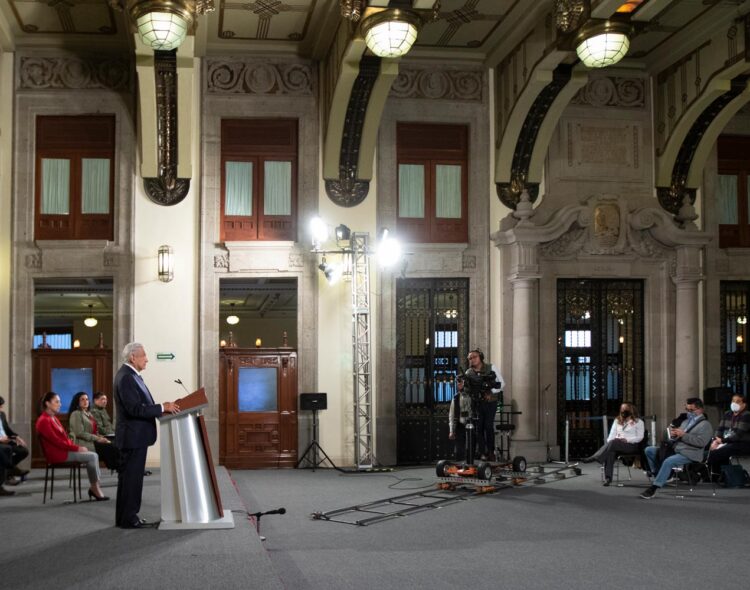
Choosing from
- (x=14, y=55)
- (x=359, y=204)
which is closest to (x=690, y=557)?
(x=359, y=204)

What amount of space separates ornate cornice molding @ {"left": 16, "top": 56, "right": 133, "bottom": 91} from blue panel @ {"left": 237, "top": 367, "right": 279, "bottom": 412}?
467cm

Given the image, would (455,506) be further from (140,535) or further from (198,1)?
(198,1)

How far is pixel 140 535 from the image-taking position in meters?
7.53

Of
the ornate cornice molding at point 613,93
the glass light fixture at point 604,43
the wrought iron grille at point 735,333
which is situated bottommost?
the wrought iron grille at point 735,333

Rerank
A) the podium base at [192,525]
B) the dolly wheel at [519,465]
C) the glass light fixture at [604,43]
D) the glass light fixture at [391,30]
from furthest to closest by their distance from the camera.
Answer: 1. the dolly wheel at [519,465]
2. the glass light fixture at [604,43]
3. the glass light fixture at [391,30]
4. the podium base at [192,525]

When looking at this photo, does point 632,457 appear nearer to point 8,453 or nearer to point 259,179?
point 259,179

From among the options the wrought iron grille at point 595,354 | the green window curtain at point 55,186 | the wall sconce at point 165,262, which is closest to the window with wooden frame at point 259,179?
the wall sconce at point 165,262

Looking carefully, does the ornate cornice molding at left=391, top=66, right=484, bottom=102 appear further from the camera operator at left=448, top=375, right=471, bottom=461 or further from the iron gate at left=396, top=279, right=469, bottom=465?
the camera operator at left=448, top=375, right=471, bottom=461

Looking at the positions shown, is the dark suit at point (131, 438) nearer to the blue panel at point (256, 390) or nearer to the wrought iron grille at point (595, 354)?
the blue panel at point (256, 390)

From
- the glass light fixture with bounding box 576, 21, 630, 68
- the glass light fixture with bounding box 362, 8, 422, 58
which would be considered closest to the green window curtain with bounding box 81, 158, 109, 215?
the glass light fixture with bounding box 362, 8, 422, 58

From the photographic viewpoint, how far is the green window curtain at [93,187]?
14719 mm

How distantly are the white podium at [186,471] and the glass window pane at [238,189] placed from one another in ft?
24.1

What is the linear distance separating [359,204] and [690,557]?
8580mm

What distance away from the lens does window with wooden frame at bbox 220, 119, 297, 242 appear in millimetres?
14922
